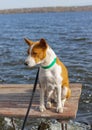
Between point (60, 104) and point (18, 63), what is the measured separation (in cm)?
1013

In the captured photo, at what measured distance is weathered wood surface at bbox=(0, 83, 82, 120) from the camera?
18.1 feet

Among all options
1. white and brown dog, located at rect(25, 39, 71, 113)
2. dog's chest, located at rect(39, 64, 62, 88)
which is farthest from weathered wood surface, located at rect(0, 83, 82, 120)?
dog's chest, located at rect(39, 64, 62, 88)

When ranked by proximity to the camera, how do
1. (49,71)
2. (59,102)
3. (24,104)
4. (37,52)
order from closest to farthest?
(37,52) < (49,71) < (59,102) < (24,104)

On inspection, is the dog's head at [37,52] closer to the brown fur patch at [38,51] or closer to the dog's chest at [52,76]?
the brown fur patch at [38,51]

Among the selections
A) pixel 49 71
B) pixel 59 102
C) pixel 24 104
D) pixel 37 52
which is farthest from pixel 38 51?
pixel 24 104

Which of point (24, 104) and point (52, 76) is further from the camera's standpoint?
point (24, 104)

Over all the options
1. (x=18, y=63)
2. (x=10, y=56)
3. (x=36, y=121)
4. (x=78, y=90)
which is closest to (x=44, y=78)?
(x=78, y=90)

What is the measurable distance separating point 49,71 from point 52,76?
9 cm

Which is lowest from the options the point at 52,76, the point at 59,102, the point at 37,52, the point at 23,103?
the point at 23,103

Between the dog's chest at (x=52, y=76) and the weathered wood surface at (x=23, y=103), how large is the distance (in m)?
0.48

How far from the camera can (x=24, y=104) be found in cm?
609

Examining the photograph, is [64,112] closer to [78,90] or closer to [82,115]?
[78,90]

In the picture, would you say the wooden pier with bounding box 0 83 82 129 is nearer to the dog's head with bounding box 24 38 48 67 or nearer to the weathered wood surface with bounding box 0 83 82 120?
the weathered wood surface with bounding box 0 83 82 120

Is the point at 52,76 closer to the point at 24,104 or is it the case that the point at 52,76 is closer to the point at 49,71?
the point at 49,71
